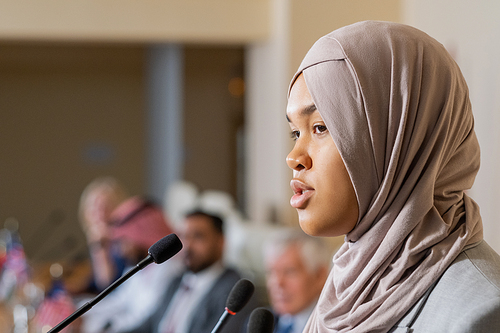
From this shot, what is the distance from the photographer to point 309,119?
810 mm

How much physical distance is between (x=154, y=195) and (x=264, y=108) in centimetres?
309

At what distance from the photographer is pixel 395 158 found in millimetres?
738

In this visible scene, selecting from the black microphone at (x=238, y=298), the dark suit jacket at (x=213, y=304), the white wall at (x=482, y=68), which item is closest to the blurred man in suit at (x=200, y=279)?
the dark suit jacket at (x=213, y=304)

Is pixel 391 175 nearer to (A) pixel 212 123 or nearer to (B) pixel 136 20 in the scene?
(B) pixel 136 20

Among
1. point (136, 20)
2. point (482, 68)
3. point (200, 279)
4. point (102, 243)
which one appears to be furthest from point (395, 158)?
point (136, 20)

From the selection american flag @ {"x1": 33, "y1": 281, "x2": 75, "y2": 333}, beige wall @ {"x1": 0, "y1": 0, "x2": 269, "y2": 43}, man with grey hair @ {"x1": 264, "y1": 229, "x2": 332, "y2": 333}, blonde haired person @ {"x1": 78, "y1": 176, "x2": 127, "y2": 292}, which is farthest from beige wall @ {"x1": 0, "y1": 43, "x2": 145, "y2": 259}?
man with grey hair @ {"x1": 264, "y1": 229, "x2": 332, "y2": 333}

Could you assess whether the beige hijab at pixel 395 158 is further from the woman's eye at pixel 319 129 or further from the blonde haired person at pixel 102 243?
the blonde haired person at pixel 102 243

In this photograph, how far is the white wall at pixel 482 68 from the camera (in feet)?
5.83

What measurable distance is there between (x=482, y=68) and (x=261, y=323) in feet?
4.65

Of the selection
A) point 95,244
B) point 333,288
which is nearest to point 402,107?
point 333,288

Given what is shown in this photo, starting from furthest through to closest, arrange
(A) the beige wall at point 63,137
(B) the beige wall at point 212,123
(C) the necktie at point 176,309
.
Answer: (A) the beige wall at point 63,137, (B) the beige wall at point 212,123, (C) the necktie at point 176,309

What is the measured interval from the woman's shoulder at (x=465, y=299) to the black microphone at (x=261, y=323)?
0.65ft

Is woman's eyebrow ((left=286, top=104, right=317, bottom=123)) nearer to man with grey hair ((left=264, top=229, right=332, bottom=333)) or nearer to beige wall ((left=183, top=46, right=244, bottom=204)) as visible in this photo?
man with grey hair ((left=264, top=229, right=332, bottom=333))

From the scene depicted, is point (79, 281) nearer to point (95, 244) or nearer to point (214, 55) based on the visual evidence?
point (95, 244)
